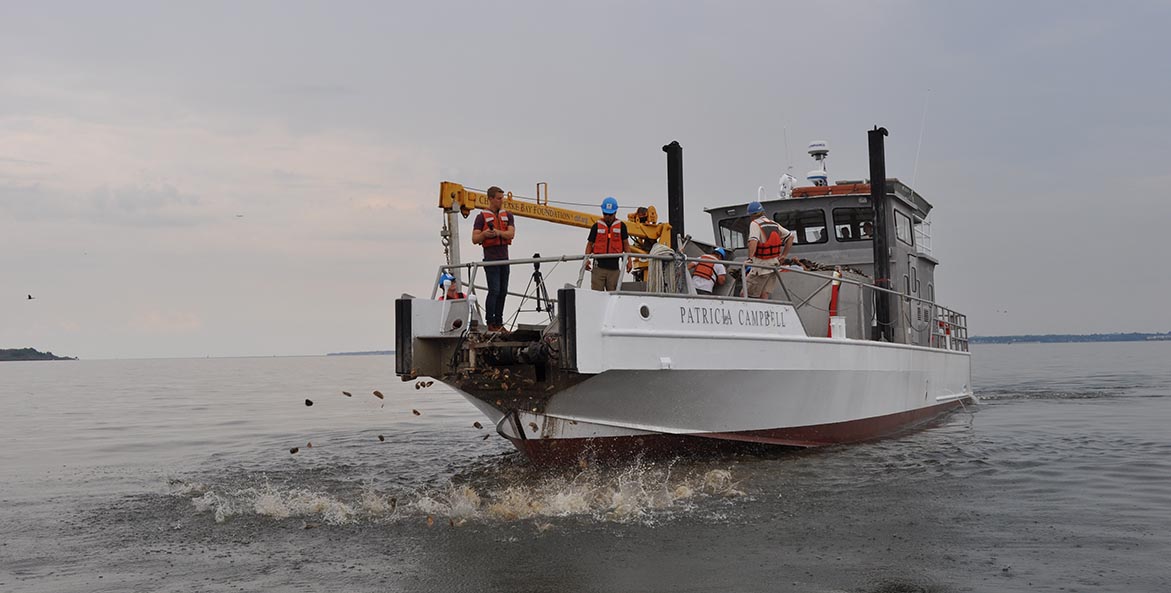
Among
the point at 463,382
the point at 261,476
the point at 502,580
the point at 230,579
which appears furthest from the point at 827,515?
the point at 261,476

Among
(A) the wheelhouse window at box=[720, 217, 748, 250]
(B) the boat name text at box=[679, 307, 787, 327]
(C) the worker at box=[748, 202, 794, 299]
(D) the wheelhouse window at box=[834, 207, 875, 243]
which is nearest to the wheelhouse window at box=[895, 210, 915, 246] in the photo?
(D) the wheelhouse window at box=[834, 207, 875, 243]

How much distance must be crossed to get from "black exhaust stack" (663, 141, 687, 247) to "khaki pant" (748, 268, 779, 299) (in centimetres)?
319

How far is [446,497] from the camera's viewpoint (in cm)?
837

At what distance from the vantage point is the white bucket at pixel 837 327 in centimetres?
1116

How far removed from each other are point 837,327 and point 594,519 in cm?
501

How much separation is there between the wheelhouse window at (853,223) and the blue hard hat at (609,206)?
5.50m

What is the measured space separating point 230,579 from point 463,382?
396cm

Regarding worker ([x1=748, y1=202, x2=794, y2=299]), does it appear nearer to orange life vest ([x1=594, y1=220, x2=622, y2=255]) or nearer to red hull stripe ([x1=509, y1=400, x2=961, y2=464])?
red hull stripe ([x1=509, y1=400, x2=961, y2=464])

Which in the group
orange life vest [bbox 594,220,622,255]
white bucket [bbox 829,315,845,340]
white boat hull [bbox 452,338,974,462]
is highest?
orange life vest [bbox 594,220,622,255]

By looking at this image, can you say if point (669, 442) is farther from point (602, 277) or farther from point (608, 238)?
point (608, 238)

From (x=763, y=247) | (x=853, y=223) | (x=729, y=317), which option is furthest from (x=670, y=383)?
(x=853, y=223)

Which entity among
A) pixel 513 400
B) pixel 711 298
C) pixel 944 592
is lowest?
pixel 944 592

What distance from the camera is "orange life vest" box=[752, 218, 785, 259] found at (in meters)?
11.2

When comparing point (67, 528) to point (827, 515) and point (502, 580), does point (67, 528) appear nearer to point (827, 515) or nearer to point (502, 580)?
point (502, 580)
